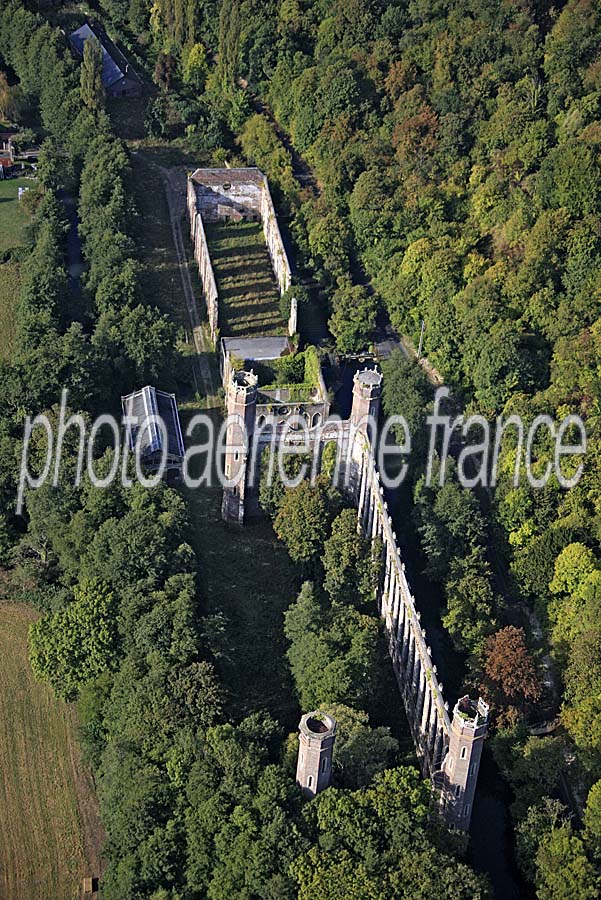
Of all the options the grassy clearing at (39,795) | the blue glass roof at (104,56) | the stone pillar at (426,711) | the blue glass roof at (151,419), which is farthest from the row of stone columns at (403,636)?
the blue glass roof at (104,56)

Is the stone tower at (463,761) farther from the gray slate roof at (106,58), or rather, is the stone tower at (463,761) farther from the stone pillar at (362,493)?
the gray slate roof at (106,58)

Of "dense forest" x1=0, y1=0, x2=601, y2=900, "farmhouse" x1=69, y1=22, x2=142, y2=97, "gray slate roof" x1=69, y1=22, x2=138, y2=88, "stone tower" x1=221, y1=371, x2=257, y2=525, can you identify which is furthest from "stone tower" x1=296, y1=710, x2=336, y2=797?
"gray slate roof" x1=69, y1=22, x2=138, y2=88

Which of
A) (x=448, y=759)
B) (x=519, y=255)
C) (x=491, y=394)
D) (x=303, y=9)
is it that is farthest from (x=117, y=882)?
(x=303, y=9)

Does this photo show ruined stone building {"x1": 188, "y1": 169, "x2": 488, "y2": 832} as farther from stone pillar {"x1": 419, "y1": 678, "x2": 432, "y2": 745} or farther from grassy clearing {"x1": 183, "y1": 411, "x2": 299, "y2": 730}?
grassy clearing {"x1": 183, "y1": 411, "x2": 299, "y2": 730}

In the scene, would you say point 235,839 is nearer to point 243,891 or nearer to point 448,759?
point 243,891

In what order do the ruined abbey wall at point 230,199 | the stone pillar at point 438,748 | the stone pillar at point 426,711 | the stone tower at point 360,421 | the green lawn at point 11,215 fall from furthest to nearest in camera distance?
the green lawn at point 11,215 < the ruined abbey wall at point 230,199 < the stone tower at point 360,421 < the stone pillar at point 426,711 < the stone pillar at point 438,748

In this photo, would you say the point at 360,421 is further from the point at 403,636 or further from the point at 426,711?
the point at 426,711
